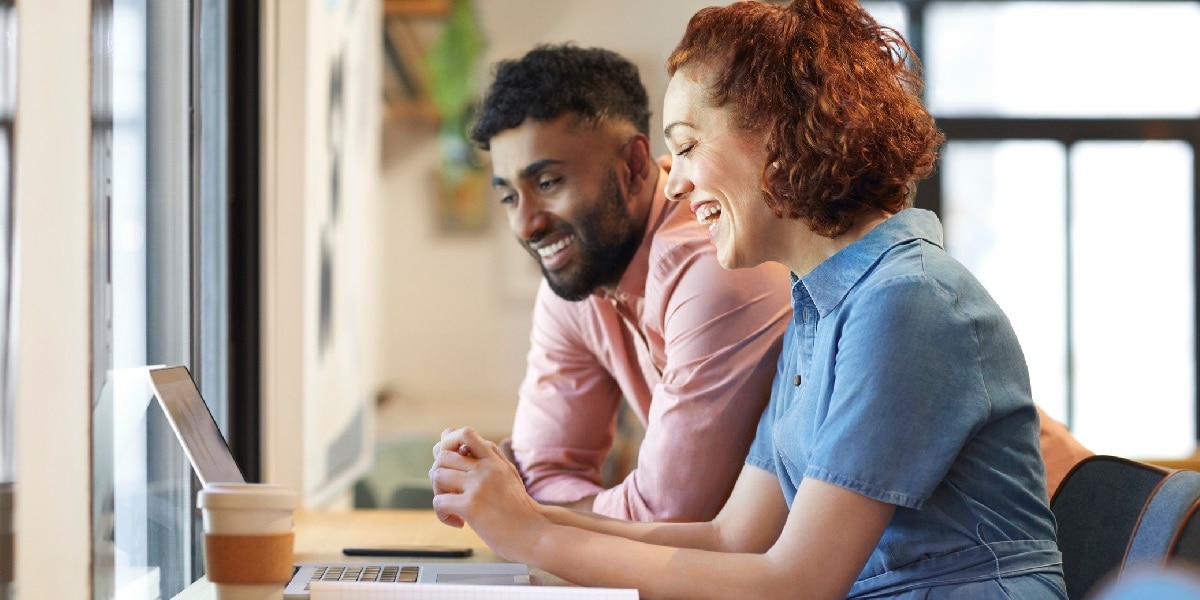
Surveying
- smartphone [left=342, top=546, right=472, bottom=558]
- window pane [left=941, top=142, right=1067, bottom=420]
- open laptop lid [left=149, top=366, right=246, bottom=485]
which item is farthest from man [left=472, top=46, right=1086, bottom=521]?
window pane [left=941, top=142, right=1067, bottom=420]

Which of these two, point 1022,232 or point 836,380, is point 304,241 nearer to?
point 836,380

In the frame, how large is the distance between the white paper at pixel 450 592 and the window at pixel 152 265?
0.22 metres

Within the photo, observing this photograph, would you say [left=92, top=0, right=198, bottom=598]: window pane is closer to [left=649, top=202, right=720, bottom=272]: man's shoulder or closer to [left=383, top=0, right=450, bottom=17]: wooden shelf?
[left=649, top=202, right=720, bottom=272]: man's shoulder

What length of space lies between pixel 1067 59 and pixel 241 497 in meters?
4.70

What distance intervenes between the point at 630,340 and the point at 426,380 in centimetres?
349

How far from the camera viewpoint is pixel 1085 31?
4.87 meters

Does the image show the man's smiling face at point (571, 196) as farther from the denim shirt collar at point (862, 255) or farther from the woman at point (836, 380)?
the denim shirt collar at point (862, 255)

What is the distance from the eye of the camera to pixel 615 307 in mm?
1713

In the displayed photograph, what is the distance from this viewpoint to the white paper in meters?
1.02

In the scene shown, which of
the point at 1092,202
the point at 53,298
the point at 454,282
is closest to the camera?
the point at 53,298

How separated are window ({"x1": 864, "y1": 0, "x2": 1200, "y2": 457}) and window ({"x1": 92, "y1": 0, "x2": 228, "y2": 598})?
3.63 meters

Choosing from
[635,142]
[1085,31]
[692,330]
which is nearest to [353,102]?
[635,142]

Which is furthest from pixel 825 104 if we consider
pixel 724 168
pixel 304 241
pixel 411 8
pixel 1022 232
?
pixel 1022 232

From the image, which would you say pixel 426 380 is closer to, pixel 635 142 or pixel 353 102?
pixel 353 102
